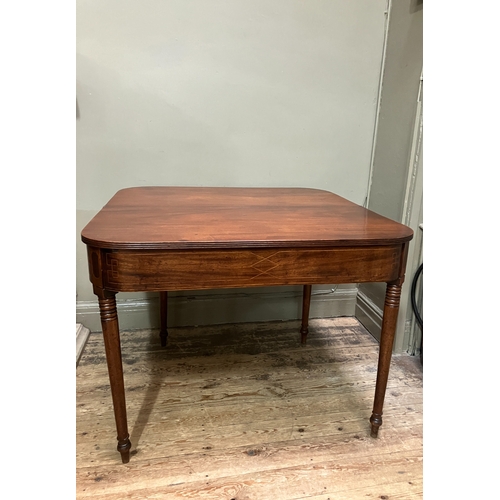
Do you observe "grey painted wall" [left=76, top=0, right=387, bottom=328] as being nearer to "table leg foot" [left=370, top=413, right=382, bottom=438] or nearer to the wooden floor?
the wooden floor

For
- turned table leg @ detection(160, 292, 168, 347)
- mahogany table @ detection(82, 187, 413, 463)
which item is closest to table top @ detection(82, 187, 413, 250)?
mahogany table @ detection(82, 187, 413, 463)

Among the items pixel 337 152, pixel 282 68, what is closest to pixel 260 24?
pixel 282 68

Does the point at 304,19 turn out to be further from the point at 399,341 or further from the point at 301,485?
the point at 301,485

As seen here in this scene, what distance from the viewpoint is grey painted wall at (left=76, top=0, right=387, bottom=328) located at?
173 cm


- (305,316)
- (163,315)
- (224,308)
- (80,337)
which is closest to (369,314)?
(305,316)

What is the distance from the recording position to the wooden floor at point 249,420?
1.18m

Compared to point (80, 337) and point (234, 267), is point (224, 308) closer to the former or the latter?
point (80, 337)

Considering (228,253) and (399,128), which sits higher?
(399,128)

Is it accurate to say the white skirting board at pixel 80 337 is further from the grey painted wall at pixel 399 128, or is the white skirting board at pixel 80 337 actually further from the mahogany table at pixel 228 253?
the grey painted wall at pixel 399 128

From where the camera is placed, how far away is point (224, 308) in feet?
6.95

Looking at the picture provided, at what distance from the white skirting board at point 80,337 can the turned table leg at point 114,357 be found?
654 millimetres

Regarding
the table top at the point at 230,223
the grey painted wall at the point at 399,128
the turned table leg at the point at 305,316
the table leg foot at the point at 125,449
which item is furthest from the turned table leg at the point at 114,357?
the grey painted wall at the point at 399,128

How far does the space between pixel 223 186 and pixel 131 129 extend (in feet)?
1.60

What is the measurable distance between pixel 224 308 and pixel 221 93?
106cm
